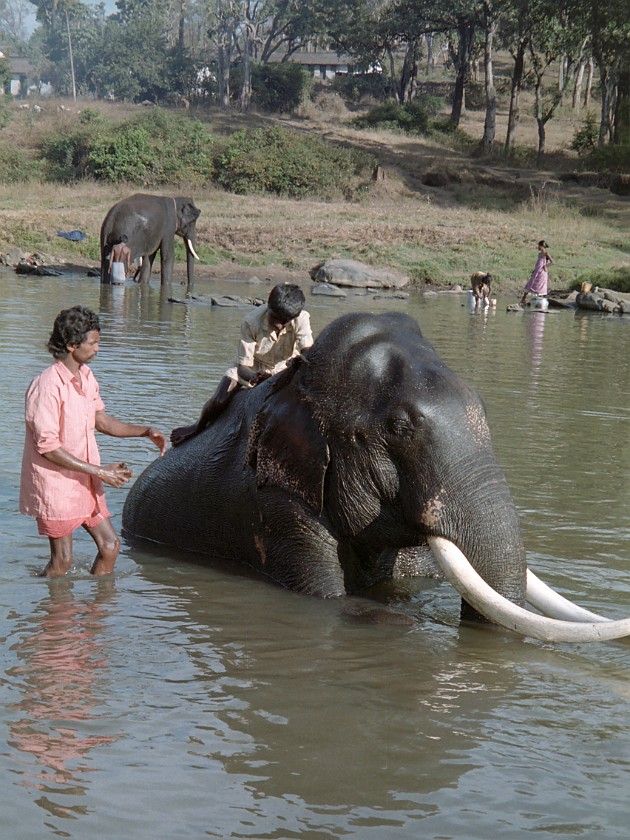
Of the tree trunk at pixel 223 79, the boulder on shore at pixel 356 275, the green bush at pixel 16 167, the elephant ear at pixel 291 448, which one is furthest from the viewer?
the tree trunk at pixel 223 79

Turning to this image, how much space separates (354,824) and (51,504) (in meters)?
2.50

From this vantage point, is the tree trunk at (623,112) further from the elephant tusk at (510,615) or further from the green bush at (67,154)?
the elephant tusk at (510,615)

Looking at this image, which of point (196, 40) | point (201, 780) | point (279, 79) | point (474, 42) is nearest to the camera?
point (201, 780)

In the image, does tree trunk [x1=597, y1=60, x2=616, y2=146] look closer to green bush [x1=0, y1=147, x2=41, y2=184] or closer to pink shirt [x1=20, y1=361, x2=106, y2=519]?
green bush [x1=0, y1=147, x2=41, y2=184]

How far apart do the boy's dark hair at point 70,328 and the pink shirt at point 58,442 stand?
8 cm

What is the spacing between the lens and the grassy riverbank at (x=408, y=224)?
30438mm

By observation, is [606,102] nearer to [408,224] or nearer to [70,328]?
[408,224]

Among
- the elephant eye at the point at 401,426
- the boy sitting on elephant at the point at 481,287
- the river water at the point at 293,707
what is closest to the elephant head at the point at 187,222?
the boy sitting on elephant at the point at 481,287

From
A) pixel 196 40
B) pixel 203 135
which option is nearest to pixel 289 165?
pixel 203 135

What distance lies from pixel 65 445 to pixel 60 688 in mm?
1376

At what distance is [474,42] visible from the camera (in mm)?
59500

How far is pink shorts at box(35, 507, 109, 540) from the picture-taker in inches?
213

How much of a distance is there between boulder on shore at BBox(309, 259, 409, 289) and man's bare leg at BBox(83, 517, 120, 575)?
22677 mm

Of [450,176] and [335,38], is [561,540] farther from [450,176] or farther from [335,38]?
[335,38]
